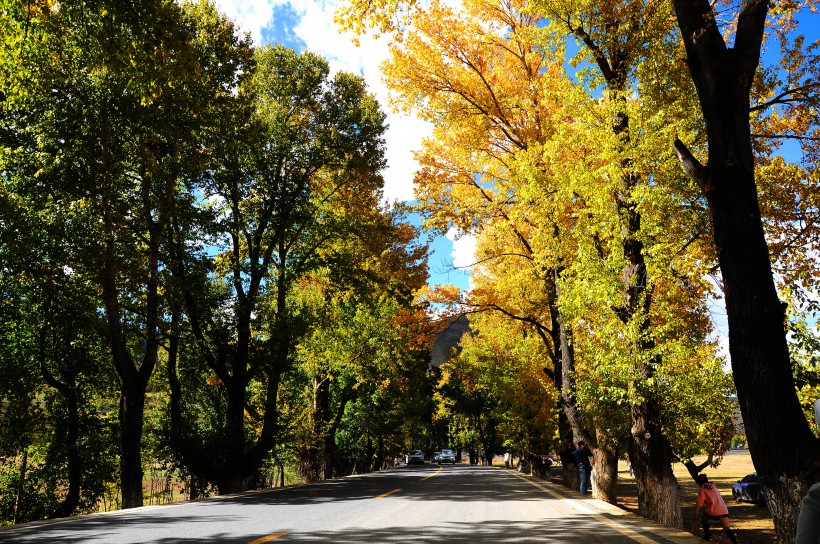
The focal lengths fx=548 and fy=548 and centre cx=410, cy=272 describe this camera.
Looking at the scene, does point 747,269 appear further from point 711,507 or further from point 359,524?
point 711,507

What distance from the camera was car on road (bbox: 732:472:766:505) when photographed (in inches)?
923

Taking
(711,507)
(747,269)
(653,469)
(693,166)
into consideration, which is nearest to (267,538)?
(747,269)

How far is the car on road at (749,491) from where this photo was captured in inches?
923

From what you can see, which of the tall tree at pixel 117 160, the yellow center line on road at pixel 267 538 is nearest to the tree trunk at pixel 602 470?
the yellow center line on road at pixel 267 538

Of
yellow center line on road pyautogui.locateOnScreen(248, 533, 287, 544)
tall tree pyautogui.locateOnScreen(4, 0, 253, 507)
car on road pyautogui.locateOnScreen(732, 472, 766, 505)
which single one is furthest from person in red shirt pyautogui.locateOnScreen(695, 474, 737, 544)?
car on road pyautogui.locateOnScreen(732, 472, 766, 505)

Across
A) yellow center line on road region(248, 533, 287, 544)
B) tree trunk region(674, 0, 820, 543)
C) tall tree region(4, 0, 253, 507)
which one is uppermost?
tall tree region(4, 0, 253, 507)

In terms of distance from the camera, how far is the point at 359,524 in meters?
7.98

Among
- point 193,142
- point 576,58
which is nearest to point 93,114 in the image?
point 193,142

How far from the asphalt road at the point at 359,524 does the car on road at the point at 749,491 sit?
1683cm

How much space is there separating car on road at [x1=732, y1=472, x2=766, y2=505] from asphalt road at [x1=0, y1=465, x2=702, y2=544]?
16.8 m

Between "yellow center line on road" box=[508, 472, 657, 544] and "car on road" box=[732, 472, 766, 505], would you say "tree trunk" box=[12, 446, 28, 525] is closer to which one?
"yellow center line on road" box=[508, 472, 657, 544]

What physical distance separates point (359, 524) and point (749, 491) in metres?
23.4

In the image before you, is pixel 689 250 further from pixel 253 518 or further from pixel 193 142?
pixel 193 142

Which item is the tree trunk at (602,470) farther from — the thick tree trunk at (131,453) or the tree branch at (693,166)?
the thick tree trunk at (131,453)
